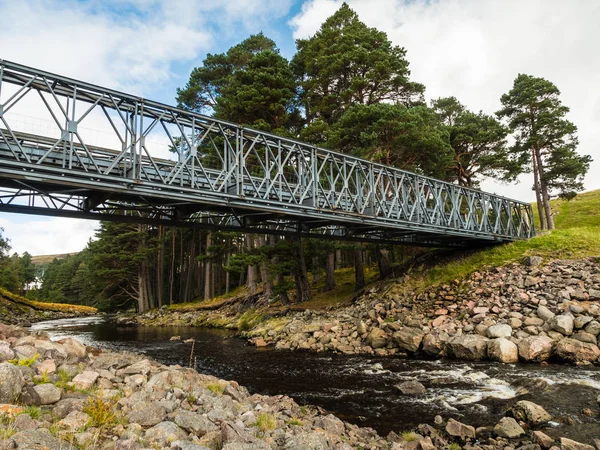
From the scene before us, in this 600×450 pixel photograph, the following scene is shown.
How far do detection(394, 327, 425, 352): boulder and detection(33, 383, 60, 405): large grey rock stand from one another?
14893 mm

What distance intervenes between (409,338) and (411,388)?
20.0 ft

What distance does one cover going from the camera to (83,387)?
746 cm

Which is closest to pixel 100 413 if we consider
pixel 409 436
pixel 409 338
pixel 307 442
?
pixel 307 442

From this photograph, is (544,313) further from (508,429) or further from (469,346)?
(508,429)

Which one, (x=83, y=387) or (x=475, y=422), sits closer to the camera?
(x=83, y=387)

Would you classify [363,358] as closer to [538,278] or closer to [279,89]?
[538,278]

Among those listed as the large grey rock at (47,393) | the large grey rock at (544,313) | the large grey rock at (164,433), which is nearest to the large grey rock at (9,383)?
the large grey rock at (47,393)

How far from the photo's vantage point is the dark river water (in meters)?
9.53

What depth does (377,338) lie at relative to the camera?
19.0 metres

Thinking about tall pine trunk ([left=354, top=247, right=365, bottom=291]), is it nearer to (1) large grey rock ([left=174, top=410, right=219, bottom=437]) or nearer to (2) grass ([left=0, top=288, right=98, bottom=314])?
(1) large grey rock ([left=174, top=410, right=219, bottom=437])

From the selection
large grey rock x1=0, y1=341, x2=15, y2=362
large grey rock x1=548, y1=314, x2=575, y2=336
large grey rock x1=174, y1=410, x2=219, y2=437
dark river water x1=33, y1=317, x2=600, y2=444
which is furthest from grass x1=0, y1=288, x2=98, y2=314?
large grey rock x1=548, y1=314, x2=575, y2=336

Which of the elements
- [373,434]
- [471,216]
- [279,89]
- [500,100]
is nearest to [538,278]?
[471,216]

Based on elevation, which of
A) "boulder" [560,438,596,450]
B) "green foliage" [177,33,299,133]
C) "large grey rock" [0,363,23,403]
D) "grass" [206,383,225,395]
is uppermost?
"green foliage" [177,33,299,133]

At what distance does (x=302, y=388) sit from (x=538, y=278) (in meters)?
15.6
